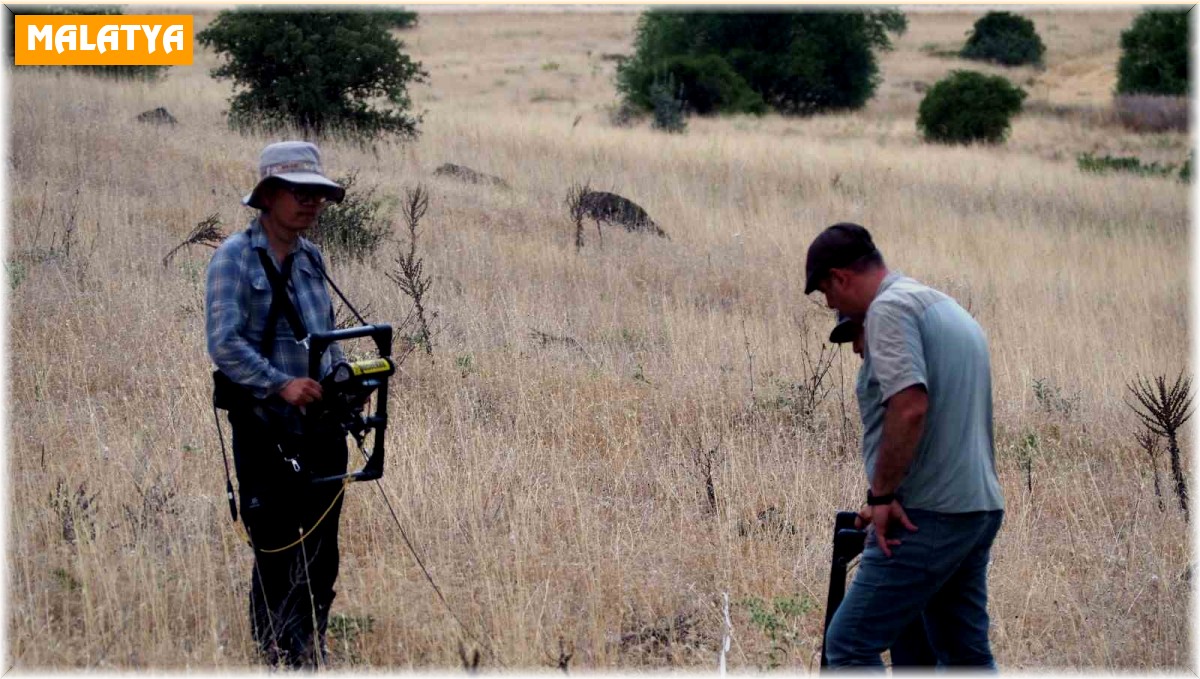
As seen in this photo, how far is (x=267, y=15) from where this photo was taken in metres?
18.5

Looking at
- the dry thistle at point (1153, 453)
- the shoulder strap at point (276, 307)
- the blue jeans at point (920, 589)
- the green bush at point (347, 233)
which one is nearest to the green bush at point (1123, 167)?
the green bush at point (347, 233)

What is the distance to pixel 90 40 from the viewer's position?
22781 mm

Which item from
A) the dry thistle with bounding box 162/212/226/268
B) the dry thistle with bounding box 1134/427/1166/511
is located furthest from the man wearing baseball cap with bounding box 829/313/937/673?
the dry thistle with bounding box 162/212/226/268

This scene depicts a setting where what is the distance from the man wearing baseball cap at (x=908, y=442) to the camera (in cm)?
329

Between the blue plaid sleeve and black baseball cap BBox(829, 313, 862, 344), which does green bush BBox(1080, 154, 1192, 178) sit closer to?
black baseball cap BBox(829, 313, 862, 344)

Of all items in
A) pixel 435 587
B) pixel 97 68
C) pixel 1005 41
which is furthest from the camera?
pixel 1005 41

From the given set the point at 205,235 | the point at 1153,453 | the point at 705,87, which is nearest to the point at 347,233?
the point at 205,235

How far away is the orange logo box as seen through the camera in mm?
19109

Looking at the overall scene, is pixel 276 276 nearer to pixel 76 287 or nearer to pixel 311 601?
pixel 311 601

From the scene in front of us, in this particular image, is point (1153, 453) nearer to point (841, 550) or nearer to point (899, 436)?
point (841, 550)

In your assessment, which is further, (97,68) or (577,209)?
(97,68)

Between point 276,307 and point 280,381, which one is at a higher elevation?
point 276,307

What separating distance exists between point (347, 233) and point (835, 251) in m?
8.25

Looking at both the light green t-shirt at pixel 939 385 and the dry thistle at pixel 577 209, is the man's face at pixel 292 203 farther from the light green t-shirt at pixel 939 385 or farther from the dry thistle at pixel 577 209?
the dry thistle at pixel 577 209
